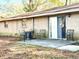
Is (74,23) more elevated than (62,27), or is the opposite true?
(74,23)

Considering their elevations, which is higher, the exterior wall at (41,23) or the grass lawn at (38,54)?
the exterior wall at (41,23)

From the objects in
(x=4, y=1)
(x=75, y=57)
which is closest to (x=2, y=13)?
(x=4, y=1)

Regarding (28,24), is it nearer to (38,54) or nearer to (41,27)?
(41,27)

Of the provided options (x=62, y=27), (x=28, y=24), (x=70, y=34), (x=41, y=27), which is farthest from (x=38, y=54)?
(x=28, y=24)

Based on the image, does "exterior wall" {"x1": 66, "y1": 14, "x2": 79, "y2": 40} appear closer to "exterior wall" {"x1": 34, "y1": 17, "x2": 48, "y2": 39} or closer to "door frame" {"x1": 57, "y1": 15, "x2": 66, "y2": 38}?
"door frame" {"x1": 57, "y1": 15, "x2": 66, "y2": 38}

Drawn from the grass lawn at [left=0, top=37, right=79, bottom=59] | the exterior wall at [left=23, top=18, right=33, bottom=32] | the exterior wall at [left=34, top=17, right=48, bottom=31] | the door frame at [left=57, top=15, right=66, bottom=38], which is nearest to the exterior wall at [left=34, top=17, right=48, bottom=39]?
the exterior wall at [left=34, top=17, right=48, bottom=31]

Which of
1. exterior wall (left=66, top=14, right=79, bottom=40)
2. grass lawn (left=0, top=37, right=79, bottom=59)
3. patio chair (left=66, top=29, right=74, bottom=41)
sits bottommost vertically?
grass lawn (left=0, top=37, right=79, bottom=59)

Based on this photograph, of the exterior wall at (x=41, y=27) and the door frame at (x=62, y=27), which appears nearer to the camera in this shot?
A: the door frame at (x=62, y=27)

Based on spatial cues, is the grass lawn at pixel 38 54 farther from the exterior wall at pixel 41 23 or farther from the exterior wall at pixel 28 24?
the exterior wall at pixel 28 24

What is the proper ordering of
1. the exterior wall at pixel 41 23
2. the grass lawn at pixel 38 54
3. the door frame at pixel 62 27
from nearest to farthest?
the grass lawn at pixel 38 54
the door frame at pixel 62 27
the exterior wall at pixel 41 23

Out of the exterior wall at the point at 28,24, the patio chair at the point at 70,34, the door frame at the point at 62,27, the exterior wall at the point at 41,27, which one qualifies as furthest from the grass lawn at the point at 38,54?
the exterior wall at the point at 28,24

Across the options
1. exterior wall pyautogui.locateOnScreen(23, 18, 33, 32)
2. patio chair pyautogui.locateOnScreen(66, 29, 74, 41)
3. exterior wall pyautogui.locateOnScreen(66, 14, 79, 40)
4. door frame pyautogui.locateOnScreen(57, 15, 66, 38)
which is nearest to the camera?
exterior wall pyautogui.locateOnScreen(66, 14, 79, 40)

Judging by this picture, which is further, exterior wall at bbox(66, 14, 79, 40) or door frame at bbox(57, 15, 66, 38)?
door frame at bbox(57, 15, 66, 38)

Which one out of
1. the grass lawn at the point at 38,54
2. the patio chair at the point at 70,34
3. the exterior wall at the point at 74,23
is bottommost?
the grass lawn at the point at 38,54
